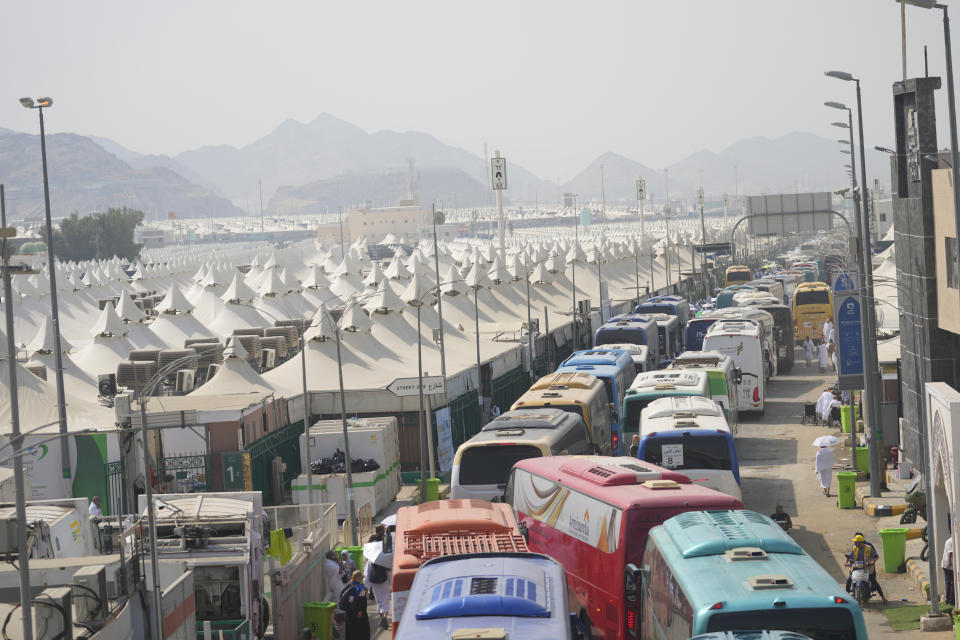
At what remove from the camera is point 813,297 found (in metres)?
51.8

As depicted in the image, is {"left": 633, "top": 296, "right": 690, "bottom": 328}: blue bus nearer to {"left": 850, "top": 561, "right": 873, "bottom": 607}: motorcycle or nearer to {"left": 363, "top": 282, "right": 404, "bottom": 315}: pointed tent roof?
{"left": 363, "top": 282, "right": 404, "bottom": 315}: pointed tent roof

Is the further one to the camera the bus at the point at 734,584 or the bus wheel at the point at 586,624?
the bus wheel at the point at 586,624

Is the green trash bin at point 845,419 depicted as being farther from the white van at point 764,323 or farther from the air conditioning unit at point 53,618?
the air conditioning unit at point 53,618

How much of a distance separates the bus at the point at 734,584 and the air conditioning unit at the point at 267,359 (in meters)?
29.9

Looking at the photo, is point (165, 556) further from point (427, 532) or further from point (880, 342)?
point (880, 342)

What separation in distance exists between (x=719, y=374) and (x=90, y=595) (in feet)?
65.3

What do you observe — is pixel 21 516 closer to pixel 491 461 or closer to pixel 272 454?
pixel 491 461

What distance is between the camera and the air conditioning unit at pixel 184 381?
33375mm

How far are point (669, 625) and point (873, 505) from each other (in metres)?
12.9

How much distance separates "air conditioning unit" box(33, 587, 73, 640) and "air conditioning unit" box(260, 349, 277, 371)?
98.6ft

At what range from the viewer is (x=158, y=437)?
81.4 feet

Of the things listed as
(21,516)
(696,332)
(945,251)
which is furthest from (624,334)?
(21,516)

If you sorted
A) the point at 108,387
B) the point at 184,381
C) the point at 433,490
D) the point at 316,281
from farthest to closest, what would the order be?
the point at 316,281 → the point at 184,381 → the point at 108,387 → the point at 433,490

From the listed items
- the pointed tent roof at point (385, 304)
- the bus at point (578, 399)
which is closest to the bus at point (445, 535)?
the bus at point (578, 399)
